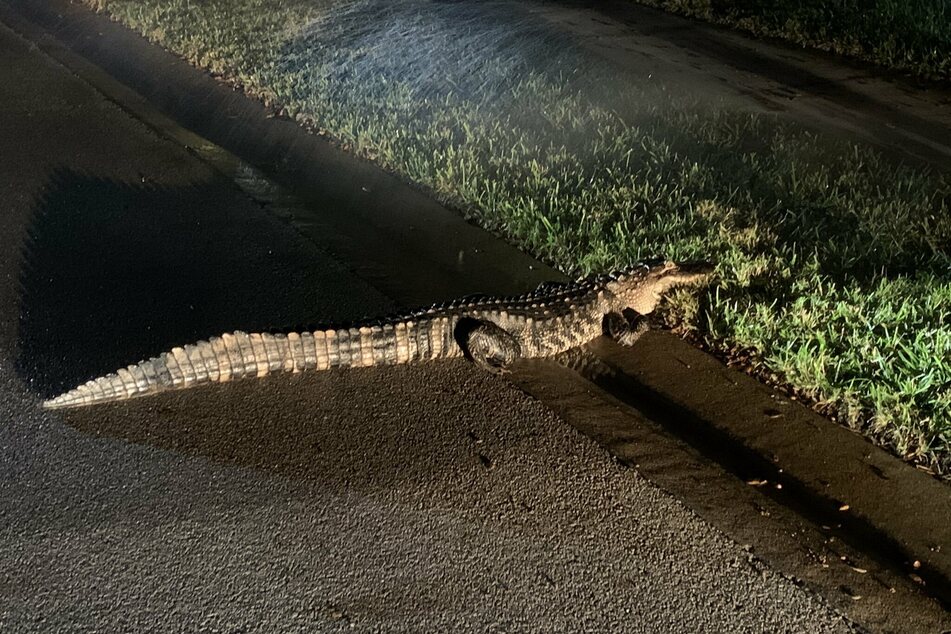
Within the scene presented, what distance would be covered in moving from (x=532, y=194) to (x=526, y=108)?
83.3 inches

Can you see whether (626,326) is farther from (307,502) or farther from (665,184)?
(307,502)

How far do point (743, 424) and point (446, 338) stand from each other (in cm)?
166

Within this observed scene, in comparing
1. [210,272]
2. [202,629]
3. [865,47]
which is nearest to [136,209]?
[210,272]

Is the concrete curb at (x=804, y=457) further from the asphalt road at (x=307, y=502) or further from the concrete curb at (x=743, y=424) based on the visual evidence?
the asphalt road at (x=307, y=502)

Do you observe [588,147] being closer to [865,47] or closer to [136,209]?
[136,209]

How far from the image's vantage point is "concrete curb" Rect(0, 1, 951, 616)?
10.2 feet

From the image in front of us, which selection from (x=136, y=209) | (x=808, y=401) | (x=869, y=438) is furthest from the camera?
(x=136, y=209)

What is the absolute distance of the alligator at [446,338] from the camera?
3668 millimetres

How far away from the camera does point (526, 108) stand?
7.62m

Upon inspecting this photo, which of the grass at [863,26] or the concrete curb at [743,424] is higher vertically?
the grass at [863,26]

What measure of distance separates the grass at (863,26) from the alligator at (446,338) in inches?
235

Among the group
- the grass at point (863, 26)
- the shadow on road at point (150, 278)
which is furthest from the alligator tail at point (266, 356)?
the grass at point (863, 26)

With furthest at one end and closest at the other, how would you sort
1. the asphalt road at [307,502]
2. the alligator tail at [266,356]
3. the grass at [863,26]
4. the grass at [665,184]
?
the grass at [863,26] → the grass at [665,184] → the alligator tail at [266,356] → the asphalt road at [307,502]

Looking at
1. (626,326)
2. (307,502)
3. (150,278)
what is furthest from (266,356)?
(626,326)
